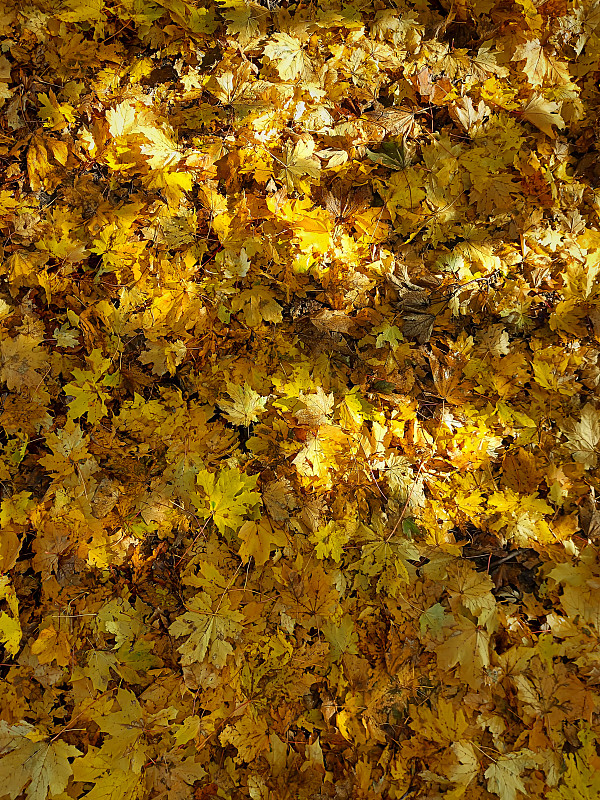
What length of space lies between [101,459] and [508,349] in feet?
5.82

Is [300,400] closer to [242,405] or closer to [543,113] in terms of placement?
[242,405]

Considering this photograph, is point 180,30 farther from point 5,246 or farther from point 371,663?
point 371,663

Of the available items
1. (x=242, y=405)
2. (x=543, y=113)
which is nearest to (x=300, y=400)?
(x=242, y=405)

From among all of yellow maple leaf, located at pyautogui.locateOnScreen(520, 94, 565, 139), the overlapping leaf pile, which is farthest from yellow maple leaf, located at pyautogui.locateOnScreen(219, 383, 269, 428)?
yellow maple leaf, located at pyautogui.locateOnScreen(520, 94, 565, 139)

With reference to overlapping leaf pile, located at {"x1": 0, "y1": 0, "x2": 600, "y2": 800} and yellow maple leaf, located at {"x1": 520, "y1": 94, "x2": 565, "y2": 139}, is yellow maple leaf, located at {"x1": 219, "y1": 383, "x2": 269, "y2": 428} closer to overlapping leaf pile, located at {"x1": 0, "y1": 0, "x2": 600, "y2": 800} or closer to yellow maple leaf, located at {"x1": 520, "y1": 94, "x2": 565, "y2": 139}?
overlapping leaf pile, located at {"x1": 0, "y1": 0, "x2": 600, "y2": 800}

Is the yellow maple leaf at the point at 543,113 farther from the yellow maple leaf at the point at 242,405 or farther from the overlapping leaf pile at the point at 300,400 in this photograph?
the yellow maple leaf at the point at 242,405

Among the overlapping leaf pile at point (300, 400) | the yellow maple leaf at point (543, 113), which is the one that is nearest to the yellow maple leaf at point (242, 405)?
the overlapping leaf pile at point (300, 400)

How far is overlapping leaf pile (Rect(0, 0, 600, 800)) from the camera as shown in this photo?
6.44ft

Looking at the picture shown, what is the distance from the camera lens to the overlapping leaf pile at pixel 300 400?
1963mm

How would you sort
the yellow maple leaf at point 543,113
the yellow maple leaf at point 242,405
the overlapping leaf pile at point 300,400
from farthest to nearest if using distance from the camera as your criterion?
the yellow maple leaf at point 543,113 < the yellow maple leaf at point 242,405 < the overlapping leaf pile at point 300,400

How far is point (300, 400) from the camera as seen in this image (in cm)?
222

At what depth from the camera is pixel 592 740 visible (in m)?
1.99

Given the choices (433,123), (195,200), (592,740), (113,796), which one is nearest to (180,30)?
(195,200)

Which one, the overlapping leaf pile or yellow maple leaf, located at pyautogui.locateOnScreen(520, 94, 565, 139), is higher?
yellow maple leaf, located at pyautogui.locateOnScreen(520, 94, 565, 139)
